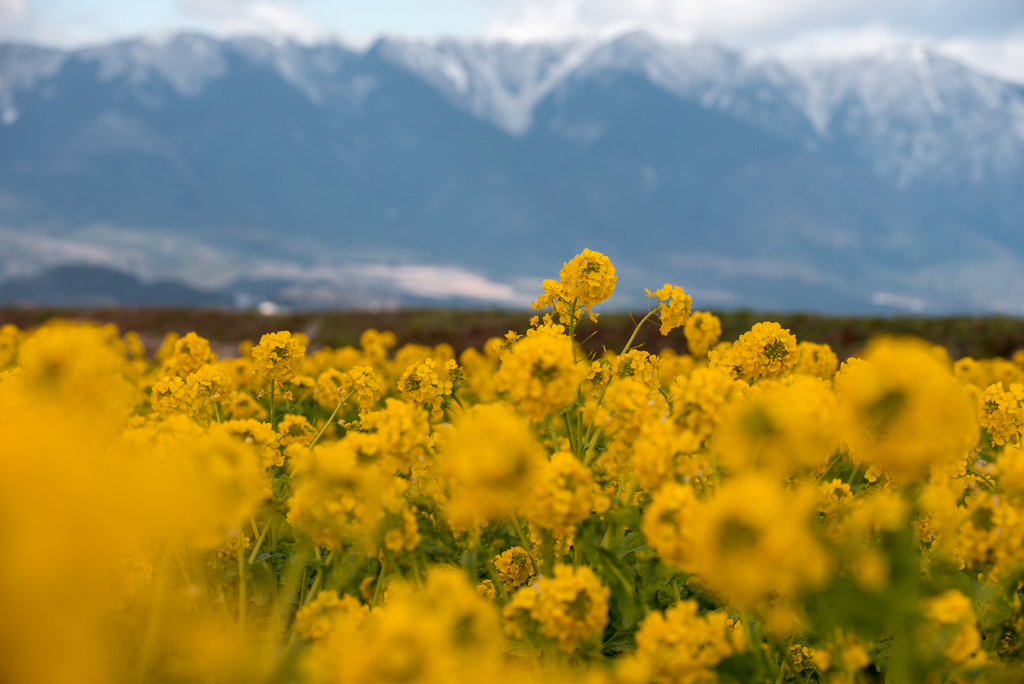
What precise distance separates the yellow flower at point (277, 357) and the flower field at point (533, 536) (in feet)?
1.99

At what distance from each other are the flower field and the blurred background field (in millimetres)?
8181

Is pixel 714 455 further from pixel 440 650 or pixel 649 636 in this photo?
pixel 440 650

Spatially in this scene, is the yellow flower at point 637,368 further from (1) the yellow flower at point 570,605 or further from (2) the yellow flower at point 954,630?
(2) the yellow flower at point 954,630

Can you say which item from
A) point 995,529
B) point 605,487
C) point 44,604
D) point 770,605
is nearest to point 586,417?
point 605,487

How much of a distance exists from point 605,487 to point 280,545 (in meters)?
1.68

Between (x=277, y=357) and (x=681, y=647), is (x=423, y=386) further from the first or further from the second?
(x=681, y=647)

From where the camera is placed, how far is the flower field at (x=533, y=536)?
1.51m

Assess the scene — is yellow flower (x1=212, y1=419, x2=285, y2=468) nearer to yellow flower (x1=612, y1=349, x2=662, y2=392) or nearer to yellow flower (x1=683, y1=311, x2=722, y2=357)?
yellow flower (x1=612, y1=349, x2=662, y2=392)

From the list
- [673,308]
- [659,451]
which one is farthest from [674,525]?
[673,308]

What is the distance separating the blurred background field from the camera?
56.2 feet

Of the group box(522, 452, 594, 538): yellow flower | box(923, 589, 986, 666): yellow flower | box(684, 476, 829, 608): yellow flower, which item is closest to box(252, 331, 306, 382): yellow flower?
box(522, 452, 594, 538): yellow flower

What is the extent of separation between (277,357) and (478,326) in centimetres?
2054

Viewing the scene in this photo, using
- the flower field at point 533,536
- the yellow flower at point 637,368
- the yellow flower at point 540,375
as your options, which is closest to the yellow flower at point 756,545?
the flower field at point 533,536

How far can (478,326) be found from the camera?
24.2m
